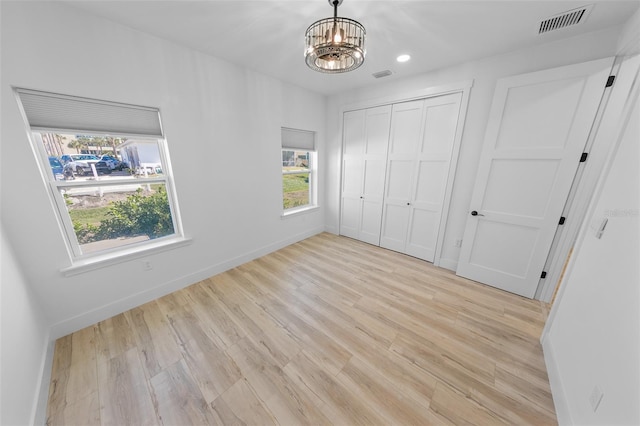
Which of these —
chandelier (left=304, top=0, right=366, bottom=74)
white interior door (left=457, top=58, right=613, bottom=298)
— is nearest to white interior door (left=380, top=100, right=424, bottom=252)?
white interior door (left=457, top=58, right=613, bottom=298)

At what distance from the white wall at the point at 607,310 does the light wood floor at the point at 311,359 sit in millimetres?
269

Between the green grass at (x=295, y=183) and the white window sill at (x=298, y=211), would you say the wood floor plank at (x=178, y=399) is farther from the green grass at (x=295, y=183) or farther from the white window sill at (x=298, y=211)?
the green grass at (x=295, y=183)

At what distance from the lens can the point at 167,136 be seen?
2125mm

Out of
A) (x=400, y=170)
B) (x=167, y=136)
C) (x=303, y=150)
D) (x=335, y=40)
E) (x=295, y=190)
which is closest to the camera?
(x=335, y=40)

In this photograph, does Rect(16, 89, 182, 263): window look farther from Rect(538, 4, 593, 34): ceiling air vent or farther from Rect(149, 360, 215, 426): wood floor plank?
Rect(538, 4, 593, 34): ceiling air vent

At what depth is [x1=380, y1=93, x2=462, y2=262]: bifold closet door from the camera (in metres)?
2.74

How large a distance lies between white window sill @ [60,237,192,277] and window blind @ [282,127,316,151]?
2056mm

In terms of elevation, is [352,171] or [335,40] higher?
[335,40]

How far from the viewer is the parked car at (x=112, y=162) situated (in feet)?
6.29

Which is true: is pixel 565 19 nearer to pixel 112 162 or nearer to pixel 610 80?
pixel 610 80

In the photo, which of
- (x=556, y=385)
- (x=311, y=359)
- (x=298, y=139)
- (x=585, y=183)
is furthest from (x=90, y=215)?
(x=585, y=183)

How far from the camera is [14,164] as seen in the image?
149 cm

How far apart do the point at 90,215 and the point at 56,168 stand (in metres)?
0.46

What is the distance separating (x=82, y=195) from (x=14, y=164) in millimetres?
416
